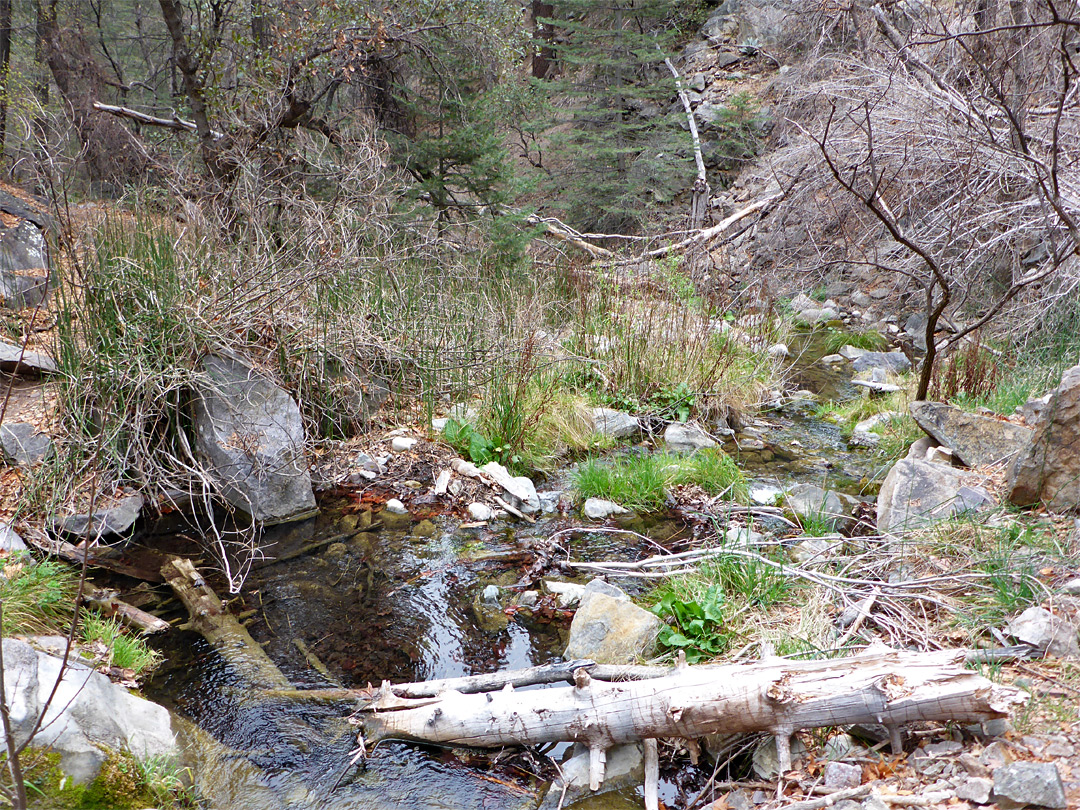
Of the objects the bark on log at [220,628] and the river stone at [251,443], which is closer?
the bark on log at [220,628]

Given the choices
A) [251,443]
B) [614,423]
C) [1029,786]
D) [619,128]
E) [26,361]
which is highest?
[619,128]

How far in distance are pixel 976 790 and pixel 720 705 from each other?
0.69m

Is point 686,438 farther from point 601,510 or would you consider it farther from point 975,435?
point 975,435

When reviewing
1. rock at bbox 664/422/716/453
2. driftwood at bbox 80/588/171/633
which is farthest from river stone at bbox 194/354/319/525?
rock at bbox 664/422/716/453

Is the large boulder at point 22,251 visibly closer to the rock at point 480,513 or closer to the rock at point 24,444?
the rock at point 24,444

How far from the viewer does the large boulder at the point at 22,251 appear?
5.03 metres

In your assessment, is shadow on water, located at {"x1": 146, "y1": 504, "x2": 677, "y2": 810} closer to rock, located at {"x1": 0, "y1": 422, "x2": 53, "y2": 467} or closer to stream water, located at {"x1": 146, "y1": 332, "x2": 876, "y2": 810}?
stream water, located at {"x1": 146, "y1": 332, "x2": 876, "y2": 810}

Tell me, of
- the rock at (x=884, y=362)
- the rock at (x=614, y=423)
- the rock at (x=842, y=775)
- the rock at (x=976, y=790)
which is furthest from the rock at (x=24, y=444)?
the rock at (x=884, y=362)

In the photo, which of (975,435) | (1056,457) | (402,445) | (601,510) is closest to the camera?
(1056,457)

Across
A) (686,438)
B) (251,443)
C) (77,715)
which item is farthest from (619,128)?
(77,715)

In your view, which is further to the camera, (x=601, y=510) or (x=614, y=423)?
A: (x=614, y=423)

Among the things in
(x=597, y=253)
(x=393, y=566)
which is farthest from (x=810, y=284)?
(x=393, y=566)

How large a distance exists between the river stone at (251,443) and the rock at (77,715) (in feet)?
→ 6.18

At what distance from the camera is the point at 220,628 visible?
10.8 ft
